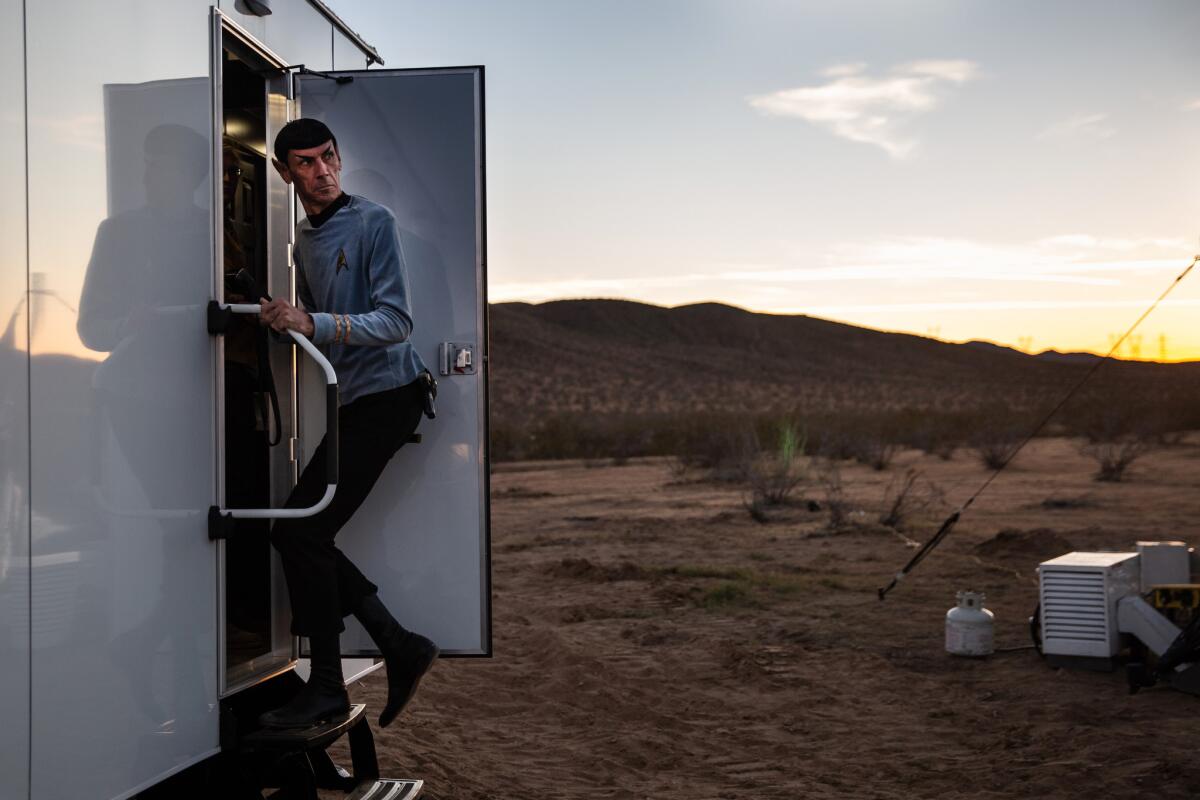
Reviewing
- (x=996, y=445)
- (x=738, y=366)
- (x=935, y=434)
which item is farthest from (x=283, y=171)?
(x=738, y=366)

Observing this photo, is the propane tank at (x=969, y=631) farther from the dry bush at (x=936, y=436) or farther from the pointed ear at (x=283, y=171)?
the dry bush at (x=936, y=436)

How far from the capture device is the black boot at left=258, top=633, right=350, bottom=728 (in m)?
3.48

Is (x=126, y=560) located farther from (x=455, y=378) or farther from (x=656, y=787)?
(x=656, y=787)

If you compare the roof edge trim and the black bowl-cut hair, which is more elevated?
the roof edge trim

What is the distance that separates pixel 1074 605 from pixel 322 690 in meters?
4.81

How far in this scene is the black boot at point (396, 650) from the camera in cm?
380

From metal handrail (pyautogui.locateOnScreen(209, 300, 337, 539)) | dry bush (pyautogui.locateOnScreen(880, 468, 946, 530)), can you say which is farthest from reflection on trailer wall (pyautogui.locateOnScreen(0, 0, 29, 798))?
dry bush (pyautogui.locateOnScreen(880, 468, 946, 530))

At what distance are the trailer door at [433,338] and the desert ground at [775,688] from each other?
4.18 ft

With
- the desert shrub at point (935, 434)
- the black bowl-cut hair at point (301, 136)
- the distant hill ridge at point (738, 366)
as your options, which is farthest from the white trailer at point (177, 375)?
the distant hill ridge at point (738, 366)

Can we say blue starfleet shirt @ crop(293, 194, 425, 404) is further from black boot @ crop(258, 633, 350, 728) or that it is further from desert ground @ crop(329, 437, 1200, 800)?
desert ground @ crop(329, 437, 1200, 800)

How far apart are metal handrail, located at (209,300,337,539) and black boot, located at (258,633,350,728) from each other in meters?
0.44

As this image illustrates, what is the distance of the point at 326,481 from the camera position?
3543 mm

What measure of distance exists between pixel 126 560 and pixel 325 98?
6.48 ft

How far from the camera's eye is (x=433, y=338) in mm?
4117
